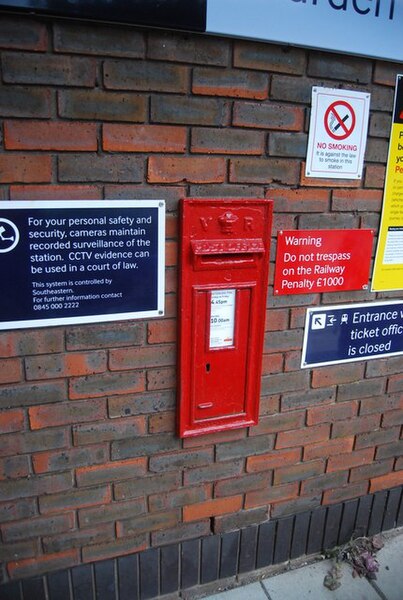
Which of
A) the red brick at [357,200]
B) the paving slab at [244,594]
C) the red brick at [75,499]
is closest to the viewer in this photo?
the red brick at [75,499]

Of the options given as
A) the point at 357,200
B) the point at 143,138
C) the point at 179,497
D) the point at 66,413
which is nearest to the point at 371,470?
the point at 179,497

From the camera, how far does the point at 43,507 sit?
6.31 feet

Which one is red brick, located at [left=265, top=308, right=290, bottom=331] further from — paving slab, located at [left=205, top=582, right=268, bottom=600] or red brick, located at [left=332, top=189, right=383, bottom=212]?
paving slab, located at [left=205, top=582, right=268, bottom=600]

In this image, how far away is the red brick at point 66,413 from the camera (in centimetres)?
182

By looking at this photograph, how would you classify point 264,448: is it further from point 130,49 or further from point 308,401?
point 130,49

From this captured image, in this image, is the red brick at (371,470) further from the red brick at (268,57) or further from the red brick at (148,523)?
the red brick at (268,57)

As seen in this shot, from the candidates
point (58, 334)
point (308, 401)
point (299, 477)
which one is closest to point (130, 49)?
point (58, 334)

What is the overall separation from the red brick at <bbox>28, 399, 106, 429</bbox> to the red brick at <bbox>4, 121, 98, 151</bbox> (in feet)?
3.17

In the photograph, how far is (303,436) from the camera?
2297mm

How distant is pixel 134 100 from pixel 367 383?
5.67 feet

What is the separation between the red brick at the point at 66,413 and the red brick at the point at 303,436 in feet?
2.92

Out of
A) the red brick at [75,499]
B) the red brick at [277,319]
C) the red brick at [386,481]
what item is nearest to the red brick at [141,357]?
the red brick at [277,319]

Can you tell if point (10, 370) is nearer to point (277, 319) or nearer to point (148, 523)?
point (148, 523)

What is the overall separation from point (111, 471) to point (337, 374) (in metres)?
1.15
